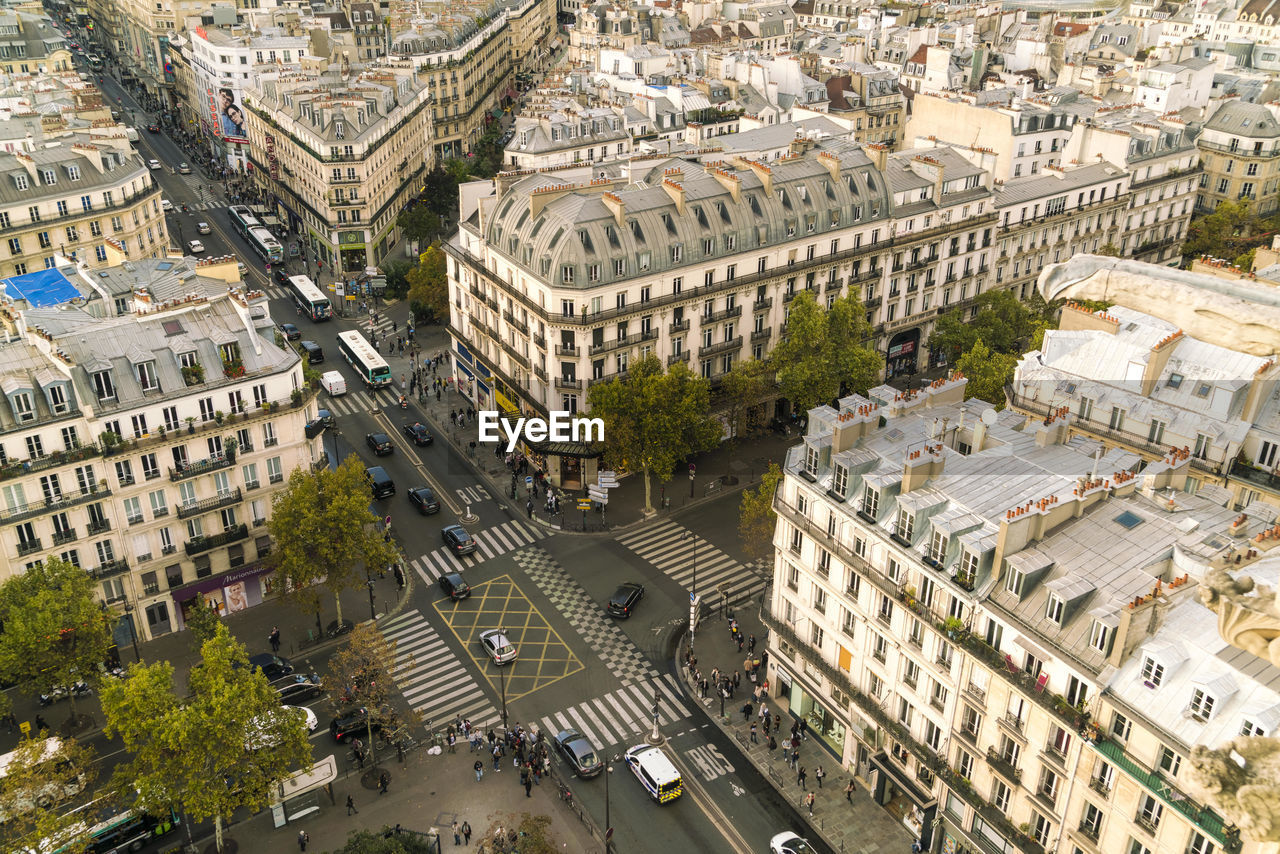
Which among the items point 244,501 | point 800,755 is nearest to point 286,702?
point 244,501

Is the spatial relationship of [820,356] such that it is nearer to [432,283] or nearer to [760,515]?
[760,515]

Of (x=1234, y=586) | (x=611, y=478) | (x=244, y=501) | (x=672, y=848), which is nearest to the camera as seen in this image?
(x=1234, y=586)

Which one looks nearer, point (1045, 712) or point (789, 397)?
point (1045, 712)

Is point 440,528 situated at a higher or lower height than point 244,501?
lower

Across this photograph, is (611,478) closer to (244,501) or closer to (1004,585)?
(244,501)

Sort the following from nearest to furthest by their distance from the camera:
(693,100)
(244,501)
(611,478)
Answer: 1. (244,501)
2. (611,478)
3. (693,100)

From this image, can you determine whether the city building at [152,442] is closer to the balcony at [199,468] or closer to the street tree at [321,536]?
the balcony at [199,468]

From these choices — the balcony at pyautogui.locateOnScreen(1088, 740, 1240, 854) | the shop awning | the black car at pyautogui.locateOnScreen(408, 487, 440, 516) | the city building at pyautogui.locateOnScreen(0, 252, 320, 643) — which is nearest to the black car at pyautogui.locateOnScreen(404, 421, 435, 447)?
the black car at pyautogui.locateOnScreen(408, 487, 440, 516)

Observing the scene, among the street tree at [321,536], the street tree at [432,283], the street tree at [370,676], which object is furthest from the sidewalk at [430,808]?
the street tree at [432,283]
